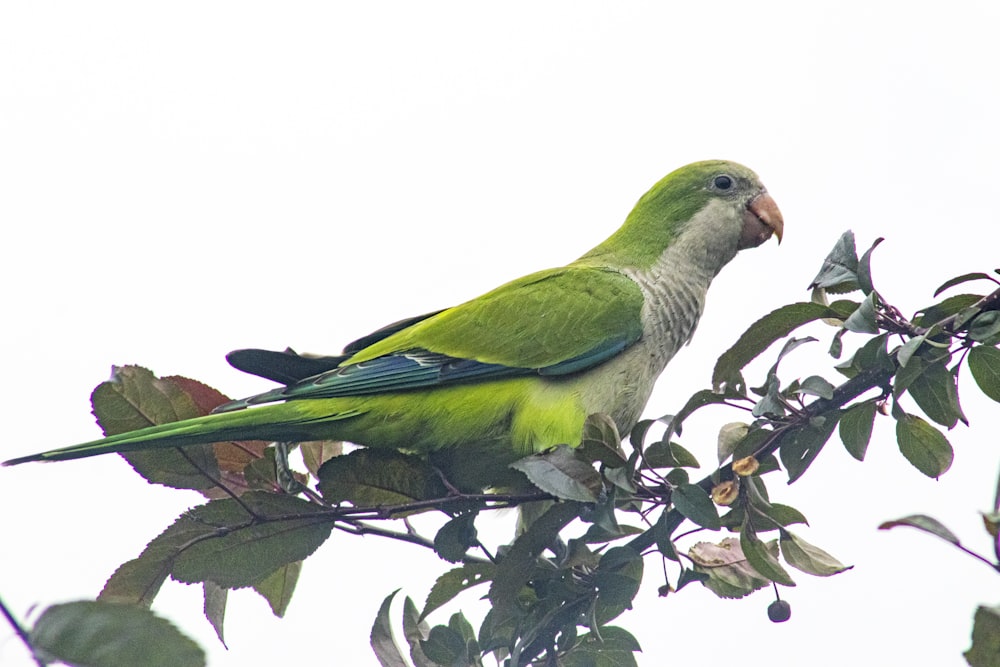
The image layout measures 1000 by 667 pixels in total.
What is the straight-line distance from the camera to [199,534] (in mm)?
2945

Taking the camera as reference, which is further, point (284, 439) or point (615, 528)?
point (284, 439)

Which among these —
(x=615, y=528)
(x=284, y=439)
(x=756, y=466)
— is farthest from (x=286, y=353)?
(x=756, y=466)

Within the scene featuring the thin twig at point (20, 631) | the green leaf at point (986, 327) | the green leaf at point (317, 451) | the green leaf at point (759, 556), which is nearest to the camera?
the thin twig at point (20, 631)

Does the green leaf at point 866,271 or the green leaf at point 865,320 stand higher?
the green leaf at point 866,271

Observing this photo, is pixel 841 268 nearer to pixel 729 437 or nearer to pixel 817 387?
pixel 817 387

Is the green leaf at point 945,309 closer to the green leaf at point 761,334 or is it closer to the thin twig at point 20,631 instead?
the green leaf at point 761,334

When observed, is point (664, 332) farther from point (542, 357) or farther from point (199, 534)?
point (199, 534)

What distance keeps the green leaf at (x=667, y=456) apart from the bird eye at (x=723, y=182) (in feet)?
6.77

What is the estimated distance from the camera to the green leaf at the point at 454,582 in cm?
304

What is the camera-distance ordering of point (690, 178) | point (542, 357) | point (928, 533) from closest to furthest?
1. point (928, 533)
2. point (542, 357)
3. point (690, 178)

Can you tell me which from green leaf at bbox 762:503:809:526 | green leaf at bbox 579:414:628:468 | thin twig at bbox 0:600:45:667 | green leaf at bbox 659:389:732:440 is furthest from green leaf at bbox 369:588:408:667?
thin twig at bbox 0:600:45:667

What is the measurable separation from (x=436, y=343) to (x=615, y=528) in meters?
1.34

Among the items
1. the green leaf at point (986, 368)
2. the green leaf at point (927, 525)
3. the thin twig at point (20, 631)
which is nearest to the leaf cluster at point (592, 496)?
the green leaf at point (986, 368)

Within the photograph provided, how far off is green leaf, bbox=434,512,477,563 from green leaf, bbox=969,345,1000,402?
144 centimetres
